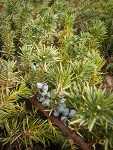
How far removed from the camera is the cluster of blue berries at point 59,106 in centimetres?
120

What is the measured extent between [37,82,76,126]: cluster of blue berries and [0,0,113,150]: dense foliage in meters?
0.02

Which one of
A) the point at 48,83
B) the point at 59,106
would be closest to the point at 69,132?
the point at 59,106

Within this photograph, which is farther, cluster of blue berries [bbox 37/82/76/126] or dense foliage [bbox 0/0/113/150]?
cluster of blue berries [bbox 37/82/76/126]

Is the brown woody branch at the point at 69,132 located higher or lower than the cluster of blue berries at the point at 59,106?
lower

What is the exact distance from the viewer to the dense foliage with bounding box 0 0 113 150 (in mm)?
1082

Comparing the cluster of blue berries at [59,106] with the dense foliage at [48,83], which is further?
the cluster of blue berries at [59,106]

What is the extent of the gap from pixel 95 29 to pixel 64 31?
0.22 meters

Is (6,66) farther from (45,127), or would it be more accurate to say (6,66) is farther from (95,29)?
(95,29)

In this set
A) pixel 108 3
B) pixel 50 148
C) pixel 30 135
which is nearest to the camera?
pixel 30 135

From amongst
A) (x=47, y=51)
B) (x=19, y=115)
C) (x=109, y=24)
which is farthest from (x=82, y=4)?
(x=19, y=115)

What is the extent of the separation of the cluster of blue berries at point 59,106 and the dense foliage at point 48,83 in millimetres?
19

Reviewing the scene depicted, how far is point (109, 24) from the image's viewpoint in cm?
218

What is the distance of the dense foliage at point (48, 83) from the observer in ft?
3.55

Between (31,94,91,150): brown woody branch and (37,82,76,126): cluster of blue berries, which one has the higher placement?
(37,82,76,126): cluster of blue berries
